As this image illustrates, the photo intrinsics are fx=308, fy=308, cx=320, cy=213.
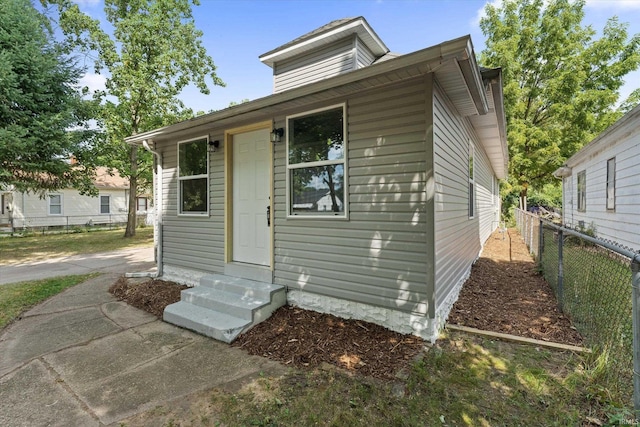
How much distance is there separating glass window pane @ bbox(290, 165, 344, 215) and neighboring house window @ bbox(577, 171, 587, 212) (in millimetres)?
10316

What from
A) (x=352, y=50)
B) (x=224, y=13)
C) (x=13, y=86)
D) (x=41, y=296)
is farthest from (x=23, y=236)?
(x=352, y=50)

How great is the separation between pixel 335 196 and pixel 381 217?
2.22 ft

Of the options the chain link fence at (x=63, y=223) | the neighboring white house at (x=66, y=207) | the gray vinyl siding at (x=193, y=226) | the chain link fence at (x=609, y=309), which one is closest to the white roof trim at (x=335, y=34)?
the gray vinyl siding at (x=193, y=226)

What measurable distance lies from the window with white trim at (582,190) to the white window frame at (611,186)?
8.28 feet

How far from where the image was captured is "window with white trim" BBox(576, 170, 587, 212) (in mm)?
9984

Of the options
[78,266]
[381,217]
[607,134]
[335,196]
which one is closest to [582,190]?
[607,134]

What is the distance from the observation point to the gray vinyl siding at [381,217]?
10.7 feet

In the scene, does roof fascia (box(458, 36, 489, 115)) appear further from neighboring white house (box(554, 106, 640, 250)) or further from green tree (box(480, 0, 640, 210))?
green tree (box(480, 0, 640, 210))

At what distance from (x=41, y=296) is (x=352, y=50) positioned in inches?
290

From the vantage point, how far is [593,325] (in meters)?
3.19

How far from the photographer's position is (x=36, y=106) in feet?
33.0

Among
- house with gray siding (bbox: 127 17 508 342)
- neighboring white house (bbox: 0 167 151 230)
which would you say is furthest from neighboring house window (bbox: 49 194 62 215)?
house with gray siding (bbox: 127 17 508 342)

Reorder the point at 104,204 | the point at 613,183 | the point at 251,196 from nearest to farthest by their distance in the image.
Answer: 1. the point at 251,196
2. the point at 613,183
3. the point at 104,204

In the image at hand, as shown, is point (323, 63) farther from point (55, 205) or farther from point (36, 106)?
point (55, 205)
